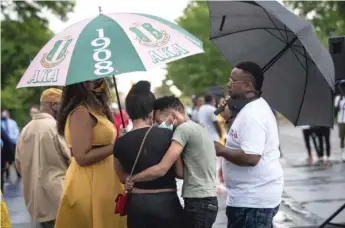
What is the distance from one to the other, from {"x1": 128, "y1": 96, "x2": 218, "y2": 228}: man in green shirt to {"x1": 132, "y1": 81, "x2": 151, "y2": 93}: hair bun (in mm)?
112

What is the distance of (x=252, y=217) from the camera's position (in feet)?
14.2

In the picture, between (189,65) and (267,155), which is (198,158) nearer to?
(267,155)

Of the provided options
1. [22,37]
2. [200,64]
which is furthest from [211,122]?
[200,64]

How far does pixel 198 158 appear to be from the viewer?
434 centimetres

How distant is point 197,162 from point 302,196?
6977 mm

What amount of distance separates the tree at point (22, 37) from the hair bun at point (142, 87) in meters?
27.2

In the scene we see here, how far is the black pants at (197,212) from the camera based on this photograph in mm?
4352

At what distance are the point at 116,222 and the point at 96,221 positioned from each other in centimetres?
15

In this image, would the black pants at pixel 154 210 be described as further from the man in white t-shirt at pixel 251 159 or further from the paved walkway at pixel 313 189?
→ the paved walkway at pixel 313 189

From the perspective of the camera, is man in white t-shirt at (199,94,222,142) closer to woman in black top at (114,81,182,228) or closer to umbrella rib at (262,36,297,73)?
umbrella rib at (262,36,297,73)

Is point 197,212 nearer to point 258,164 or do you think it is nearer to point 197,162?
point 197,162

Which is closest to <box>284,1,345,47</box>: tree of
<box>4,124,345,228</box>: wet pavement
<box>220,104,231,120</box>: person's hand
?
<box>4,124,345,228</box>: wet pavement

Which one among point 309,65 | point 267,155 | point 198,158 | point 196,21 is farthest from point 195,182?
point 196,21

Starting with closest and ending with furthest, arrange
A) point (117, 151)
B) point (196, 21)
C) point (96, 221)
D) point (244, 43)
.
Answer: point (117, 151) < point (96, 221) < point (244, 43) < point (196, 21)
